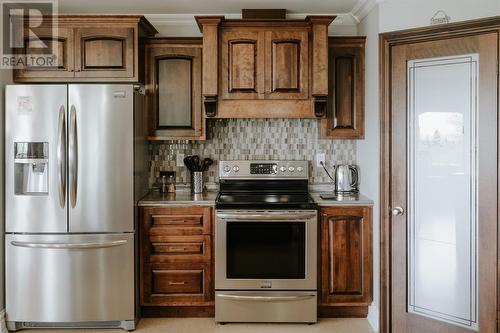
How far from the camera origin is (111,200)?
10.4 ft

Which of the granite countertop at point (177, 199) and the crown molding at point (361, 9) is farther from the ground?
the crown molding at point (361, 9)

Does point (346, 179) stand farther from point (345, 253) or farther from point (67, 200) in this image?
point (67, 200)

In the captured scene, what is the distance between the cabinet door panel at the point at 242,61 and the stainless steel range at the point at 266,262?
0.98 m

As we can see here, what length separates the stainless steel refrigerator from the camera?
10.3 feet

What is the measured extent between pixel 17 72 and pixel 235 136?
1830 mm

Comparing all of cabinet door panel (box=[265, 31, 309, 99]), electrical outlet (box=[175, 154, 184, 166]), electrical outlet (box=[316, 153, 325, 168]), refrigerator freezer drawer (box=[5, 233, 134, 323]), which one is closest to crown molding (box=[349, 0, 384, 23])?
cabinet door panel (box=[265, 31, 309, 99])

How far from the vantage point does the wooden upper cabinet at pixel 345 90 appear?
3582 mm

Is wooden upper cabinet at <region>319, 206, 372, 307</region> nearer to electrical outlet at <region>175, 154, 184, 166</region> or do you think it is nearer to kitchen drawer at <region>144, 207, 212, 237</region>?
kitchen drawer at <region>144, 207, 212, 237</region>

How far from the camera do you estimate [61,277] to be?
10.4 ft

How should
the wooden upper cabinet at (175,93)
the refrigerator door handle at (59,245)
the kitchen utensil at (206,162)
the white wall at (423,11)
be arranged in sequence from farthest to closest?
the kitchen utensil at (206,162)
the wooden upper cabinet at (175,93)
the refrigerator door handle at (59,245)
the white wall at (423,11)

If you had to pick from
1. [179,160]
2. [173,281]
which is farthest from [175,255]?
[179,160]

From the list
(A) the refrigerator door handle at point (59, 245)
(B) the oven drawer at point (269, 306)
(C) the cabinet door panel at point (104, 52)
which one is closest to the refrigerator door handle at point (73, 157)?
(A) the refrigerator door handle at point (59, 245)

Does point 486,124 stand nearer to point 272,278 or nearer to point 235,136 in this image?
point 272,278

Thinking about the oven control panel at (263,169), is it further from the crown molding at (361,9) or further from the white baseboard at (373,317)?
the crown molding at (361,9)
